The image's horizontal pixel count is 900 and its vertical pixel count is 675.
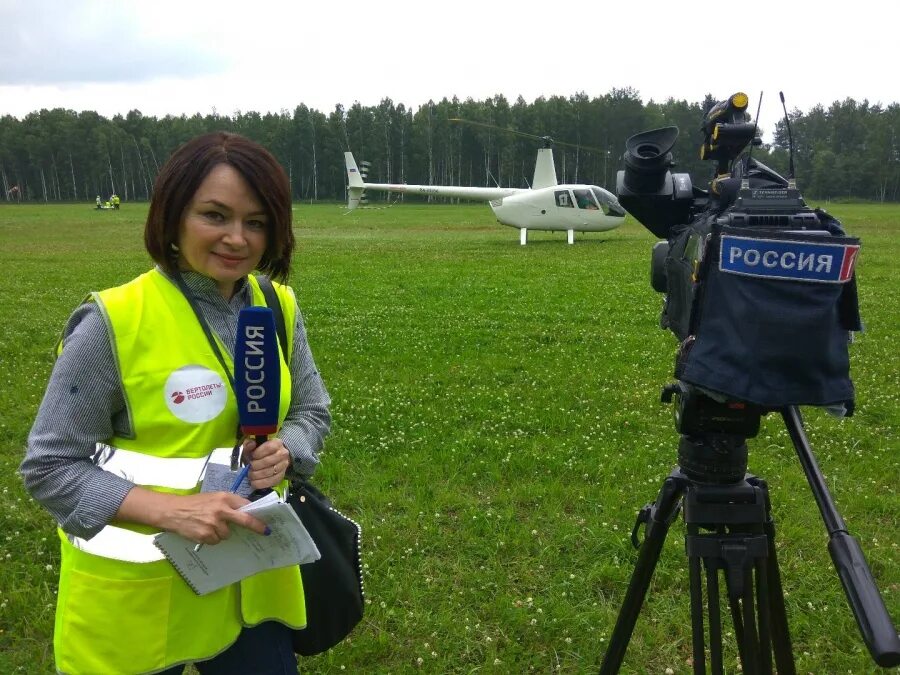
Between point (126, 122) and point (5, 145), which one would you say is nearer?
point (5, 145)

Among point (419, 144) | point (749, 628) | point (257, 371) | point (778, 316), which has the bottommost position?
point (749, 628)

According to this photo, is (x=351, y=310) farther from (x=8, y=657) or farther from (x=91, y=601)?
(x=91, y=601)

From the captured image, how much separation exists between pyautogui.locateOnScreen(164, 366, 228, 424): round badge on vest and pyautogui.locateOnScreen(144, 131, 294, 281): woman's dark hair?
1.06 feet

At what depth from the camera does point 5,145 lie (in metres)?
87.8

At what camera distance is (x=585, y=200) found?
24172 millimetres

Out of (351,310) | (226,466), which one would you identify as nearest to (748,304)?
(226,466)

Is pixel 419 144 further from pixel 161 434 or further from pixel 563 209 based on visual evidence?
pixel 161 434

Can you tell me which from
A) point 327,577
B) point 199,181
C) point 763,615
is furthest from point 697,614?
point 199,181

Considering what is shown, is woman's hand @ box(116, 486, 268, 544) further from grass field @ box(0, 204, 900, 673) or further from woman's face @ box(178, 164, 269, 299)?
grass field @ box(0, 204, 900, 673)

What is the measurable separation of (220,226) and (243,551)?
85 centimetres

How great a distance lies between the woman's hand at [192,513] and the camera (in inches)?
59.8

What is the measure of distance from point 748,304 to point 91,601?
5.64ft

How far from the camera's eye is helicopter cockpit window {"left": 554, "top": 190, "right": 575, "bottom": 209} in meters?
24.1

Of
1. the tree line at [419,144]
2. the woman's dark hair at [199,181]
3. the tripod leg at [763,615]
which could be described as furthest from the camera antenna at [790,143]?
the tree line at [419,144]
